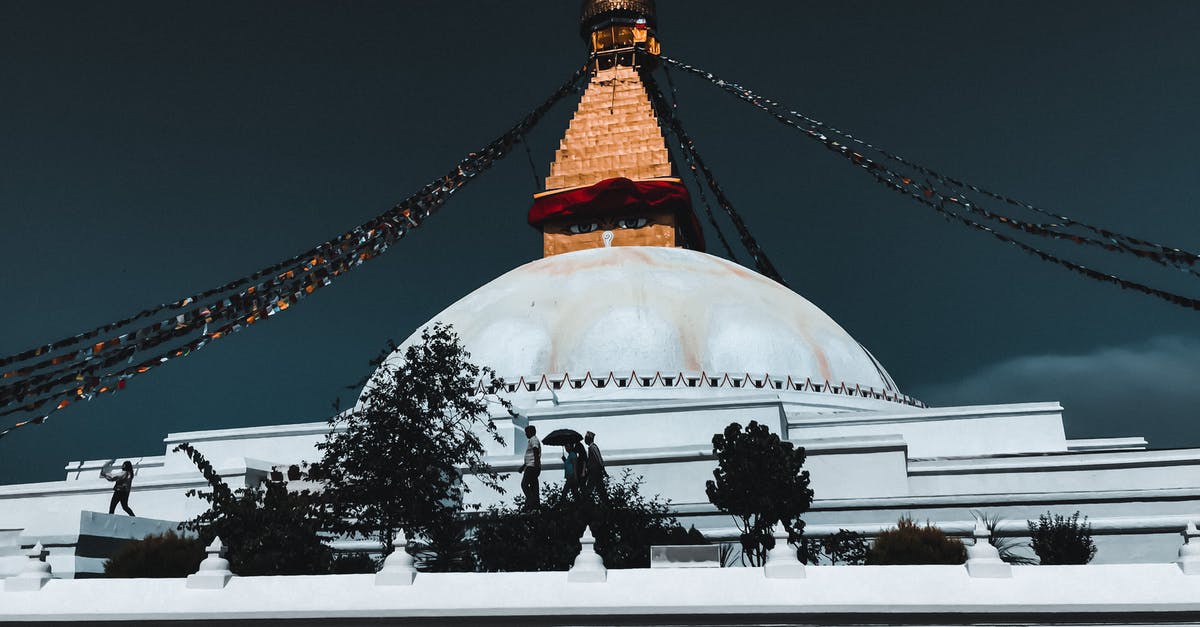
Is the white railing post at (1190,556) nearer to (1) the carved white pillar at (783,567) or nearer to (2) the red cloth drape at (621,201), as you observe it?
(1) the carved white pillar at (783,567)

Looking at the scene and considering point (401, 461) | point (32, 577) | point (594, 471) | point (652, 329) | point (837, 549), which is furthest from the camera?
point (652, 329)

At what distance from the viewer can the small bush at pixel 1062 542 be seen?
9000mm

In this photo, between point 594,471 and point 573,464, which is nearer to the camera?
point 594,471

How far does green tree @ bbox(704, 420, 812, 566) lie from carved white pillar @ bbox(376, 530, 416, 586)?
388cm

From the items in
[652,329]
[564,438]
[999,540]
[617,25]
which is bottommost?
[999,540]

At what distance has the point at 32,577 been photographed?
734cm

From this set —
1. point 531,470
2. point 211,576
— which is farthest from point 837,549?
point 211,576

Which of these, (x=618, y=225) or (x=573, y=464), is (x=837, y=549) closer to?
(x=573, y=464)

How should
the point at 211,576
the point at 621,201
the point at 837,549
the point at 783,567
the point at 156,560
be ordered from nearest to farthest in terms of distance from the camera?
the point at 783,567 < the point at 211,576 < the point at 156,560 < the point at 837,549 < the point at 621,201

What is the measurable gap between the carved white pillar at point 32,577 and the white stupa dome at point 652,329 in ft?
25.4

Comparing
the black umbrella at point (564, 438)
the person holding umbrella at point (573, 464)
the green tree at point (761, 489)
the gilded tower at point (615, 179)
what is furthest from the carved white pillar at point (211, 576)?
the gilded tower at point (615, 179)

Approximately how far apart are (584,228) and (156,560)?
56.0 feet

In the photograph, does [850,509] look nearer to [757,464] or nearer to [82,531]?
[757,464]

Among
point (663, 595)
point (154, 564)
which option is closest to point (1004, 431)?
point (663, 595)
